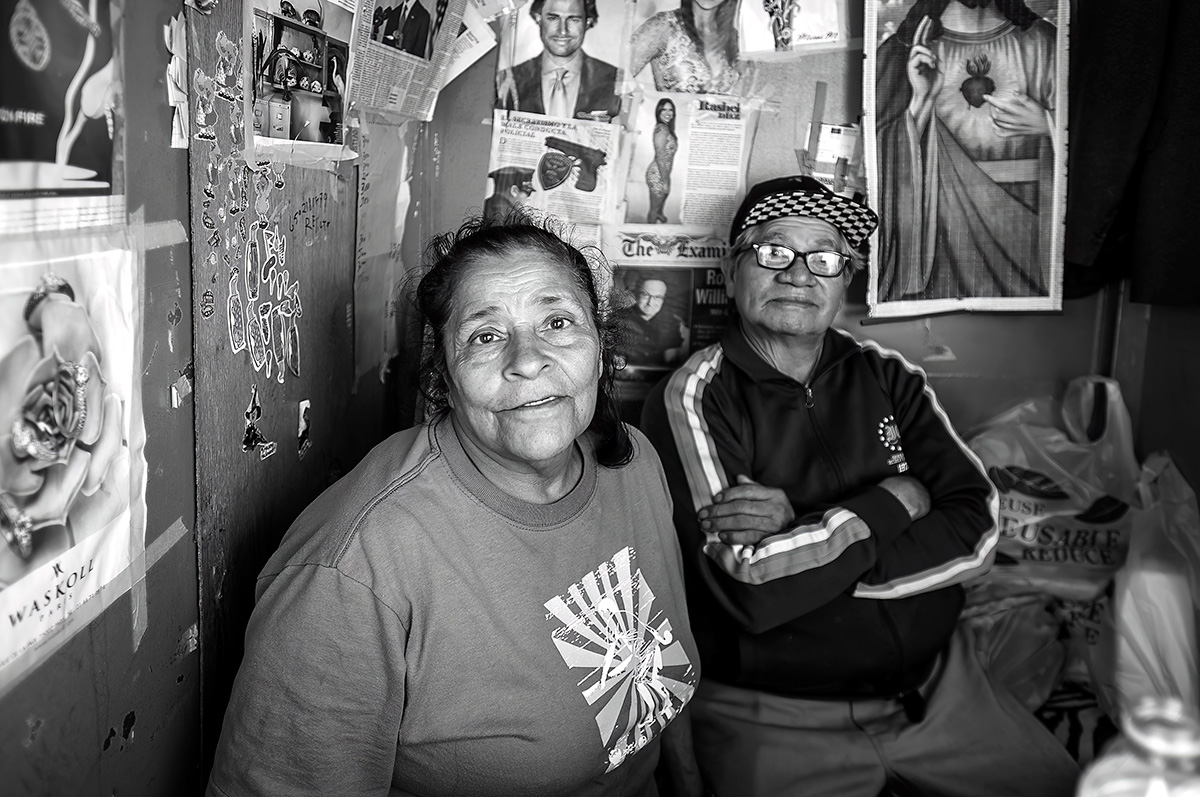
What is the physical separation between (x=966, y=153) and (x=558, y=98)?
1106 millimetres

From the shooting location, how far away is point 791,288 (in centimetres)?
201

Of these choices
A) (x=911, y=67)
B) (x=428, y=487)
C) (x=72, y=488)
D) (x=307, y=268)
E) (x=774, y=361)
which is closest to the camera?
(x=72, y=488)

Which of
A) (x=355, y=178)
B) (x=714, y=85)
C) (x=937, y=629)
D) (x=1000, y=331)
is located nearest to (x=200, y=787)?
(x=355, y=178)

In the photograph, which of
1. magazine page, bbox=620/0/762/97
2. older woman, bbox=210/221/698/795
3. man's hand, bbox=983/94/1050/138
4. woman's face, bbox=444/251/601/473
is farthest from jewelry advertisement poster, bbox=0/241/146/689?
man's hand, bbox=983/94/1050/138

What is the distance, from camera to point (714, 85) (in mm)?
2426

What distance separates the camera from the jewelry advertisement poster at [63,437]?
2.50 ft

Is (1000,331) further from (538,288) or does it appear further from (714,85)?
(538,288)

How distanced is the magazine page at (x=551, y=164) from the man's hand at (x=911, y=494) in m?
1.08

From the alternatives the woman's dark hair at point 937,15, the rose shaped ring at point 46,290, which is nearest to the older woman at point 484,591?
the rose shaped ring at point 46,290

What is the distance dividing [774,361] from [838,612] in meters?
0.58

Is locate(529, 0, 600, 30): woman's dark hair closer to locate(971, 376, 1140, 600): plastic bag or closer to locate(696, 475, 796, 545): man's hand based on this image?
locate(696, 475, 796, 545): man's hand

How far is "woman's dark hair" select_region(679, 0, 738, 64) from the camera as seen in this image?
2.39 m

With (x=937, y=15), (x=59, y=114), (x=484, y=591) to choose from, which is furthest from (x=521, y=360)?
(x=937, y=15)

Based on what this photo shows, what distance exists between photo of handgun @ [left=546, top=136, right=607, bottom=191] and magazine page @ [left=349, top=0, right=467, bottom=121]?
34 cm
